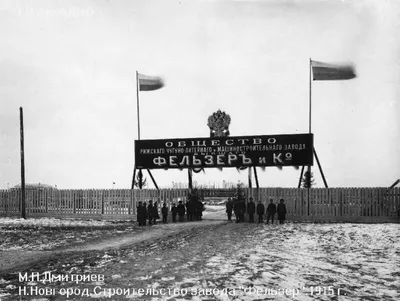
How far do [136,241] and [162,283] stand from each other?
6454 millimetres

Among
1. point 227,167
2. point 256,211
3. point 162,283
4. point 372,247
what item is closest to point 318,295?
point 162,283

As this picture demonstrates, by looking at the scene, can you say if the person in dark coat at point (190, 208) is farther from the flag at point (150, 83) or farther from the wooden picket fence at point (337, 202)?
the flag at point (150, 83)

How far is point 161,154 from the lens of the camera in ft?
76.7

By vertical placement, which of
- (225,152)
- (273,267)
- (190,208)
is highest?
(225,152)

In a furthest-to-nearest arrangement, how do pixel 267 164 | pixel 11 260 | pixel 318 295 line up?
pixel 267 164 < pixel 11 260 < pixel 318 295

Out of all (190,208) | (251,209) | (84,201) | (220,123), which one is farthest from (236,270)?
(84,201)

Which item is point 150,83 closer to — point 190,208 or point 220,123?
point 220,123

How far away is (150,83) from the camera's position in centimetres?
2489

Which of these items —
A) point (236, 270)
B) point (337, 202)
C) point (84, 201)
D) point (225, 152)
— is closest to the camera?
point (236, 270)

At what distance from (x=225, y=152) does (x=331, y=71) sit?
7.36m

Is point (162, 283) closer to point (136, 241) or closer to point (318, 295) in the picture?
point (318, 295)

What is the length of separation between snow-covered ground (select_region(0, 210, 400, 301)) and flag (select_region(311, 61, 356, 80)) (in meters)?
11.4

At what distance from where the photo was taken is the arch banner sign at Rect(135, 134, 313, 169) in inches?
856

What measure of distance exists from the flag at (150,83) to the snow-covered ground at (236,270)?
46.6 feet
